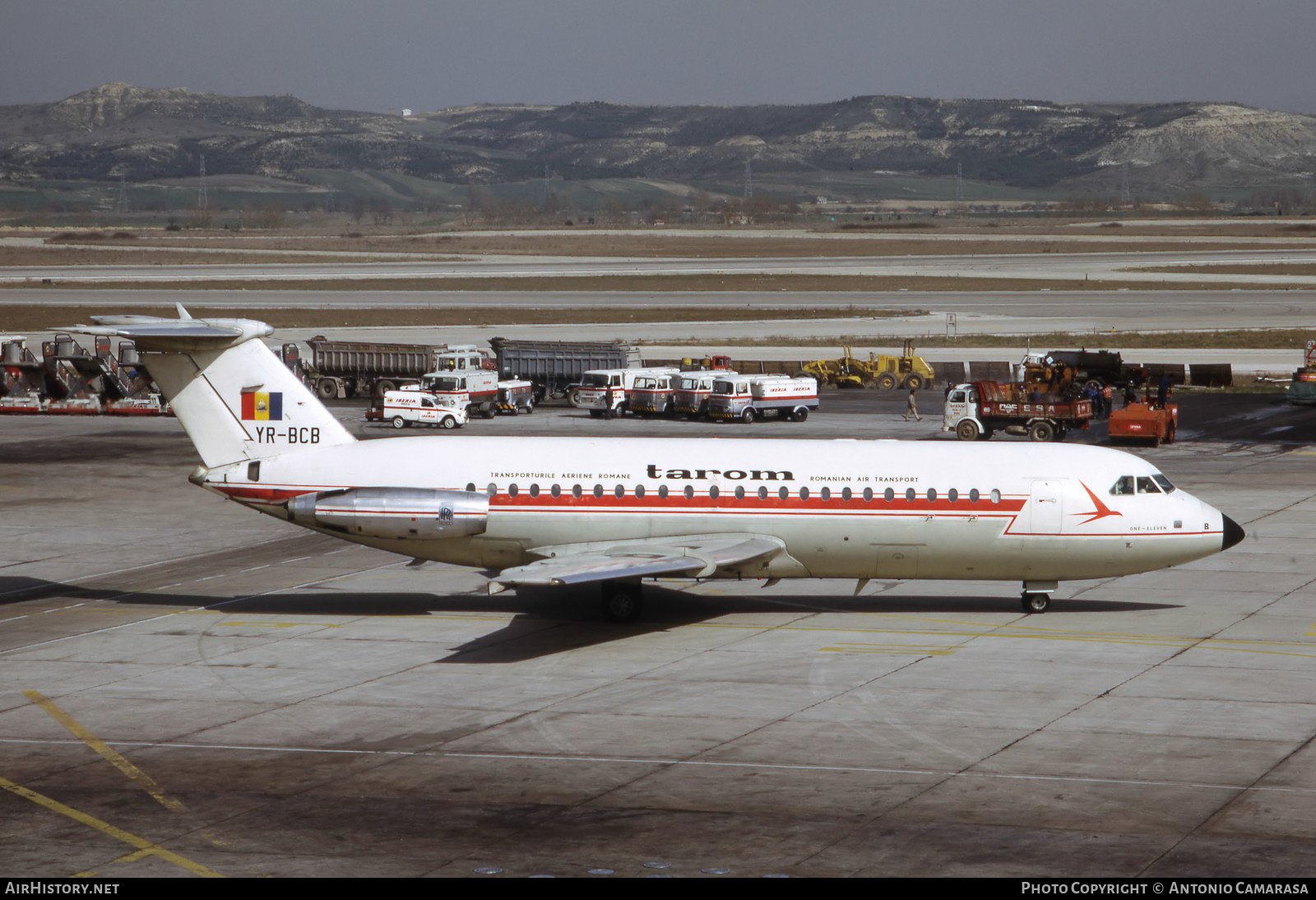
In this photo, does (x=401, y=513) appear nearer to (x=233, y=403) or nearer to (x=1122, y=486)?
(x=233, y=403)

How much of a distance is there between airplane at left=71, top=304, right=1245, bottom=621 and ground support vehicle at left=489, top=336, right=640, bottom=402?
46026 mm

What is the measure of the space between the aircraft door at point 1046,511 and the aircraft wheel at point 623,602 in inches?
352

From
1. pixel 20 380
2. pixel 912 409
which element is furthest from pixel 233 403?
pixel 20 380

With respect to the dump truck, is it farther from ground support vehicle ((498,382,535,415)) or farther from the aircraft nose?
the aircraft nose

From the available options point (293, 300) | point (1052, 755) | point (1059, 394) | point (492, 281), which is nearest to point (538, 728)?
point (1052, 755)

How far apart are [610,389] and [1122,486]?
4285 cm

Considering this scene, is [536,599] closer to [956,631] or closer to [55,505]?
[956,631]

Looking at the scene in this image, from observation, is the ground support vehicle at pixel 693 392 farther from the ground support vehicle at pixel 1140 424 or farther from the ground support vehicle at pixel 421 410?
the ground support vehicle at pixel 1140 424

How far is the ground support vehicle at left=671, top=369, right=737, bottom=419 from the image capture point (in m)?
69.6

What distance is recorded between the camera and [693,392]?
70125 mm

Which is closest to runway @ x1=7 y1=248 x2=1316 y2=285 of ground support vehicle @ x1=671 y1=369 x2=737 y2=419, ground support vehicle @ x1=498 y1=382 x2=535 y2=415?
ground support vehicle @ x1=671 y1=369 x2=737 y2=419

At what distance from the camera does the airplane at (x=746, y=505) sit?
30.2 m

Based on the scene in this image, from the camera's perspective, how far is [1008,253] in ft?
615

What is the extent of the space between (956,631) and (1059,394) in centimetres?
3543
